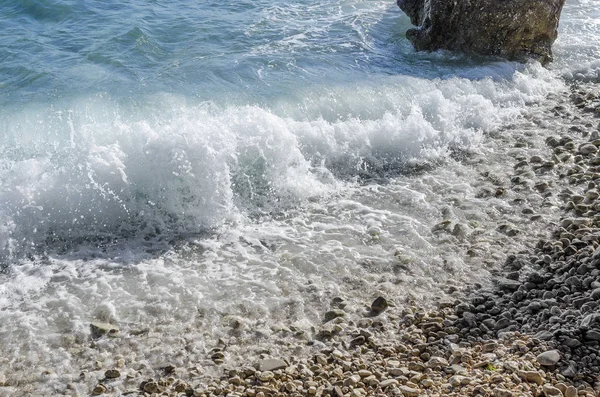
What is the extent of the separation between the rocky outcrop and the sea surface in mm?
423

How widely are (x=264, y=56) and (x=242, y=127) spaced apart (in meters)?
3.88

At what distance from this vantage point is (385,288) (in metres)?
6.68

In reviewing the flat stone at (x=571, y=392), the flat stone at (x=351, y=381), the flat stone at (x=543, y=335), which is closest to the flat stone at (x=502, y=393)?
the flat stone at (x=571, y=392)

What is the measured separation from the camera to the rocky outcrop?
1294 cm

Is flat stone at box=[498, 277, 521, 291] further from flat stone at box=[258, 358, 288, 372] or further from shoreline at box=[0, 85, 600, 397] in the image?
flat stone at box=[258, 358, 288, 372]

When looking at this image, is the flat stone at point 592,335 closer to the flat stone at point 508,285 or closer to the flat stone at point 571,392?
the flat stone at point 571,392

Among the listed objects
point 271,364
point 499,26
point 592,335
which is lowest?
point 271,364

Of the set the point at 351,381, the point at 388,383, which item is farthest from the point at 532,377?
the point at 351,381

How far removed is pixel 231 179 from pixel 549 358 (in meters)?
4.86

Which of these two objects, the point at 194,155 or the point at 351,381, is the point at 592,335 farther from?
the point at 194,155

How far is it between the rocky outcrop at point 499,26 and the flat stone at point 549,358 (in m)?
9.19

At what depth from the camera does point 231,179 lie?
28.6 ft

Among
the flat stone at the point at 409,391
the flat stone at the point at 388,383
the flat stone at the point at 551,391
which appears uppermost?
the flat stone at the point at 551,391

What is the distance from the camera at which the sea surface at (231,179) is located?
20.9 ft
